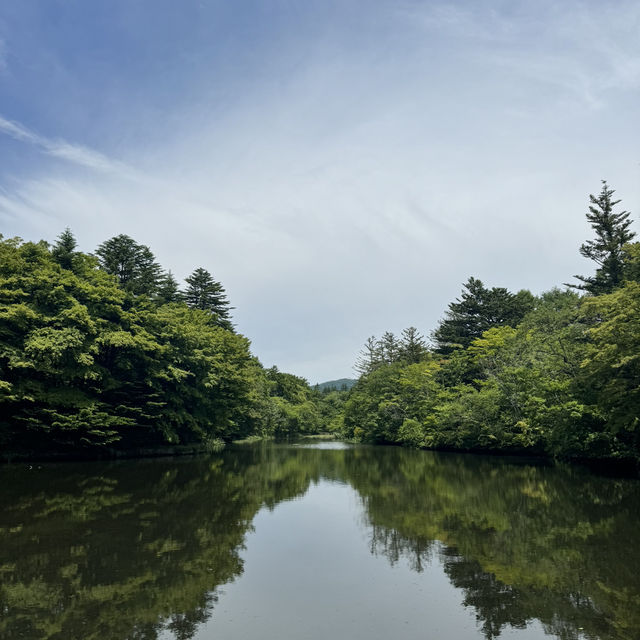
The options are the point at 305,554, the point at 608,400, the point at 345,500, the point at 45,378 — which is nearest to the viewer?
the point at 305,554

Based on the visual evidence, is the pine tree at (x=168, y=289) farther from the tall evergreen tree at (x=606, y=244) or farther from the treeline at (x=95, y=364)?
the tall evergreen tree at (x=606, y=244)

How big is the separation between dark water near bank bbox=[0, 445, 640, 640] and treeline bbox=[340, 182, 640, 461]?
18.5 ft

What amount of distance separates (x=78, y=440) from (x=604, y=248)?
129 ft

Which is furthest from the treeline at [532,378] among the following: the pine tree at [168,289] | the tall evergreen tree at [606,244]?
the pine tree at [168,289]

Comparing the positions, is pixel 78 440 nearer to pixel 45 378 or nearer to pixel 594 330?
pixel 45 378

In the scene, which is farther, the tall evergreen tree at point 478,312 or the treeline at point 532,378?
the tall evergreen tree at point 478,312

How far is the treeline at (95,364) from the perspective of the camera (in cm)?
2357

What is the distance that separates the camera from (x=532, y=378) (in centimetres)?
2806

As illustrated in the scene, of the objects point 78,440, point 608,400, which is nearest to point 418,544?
point 608,400

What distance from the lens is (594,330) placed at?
60.6 feet

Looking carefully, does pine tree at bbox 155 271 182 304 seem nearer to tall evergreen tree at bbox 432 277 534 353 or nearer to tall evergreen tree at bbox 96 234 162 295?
tall evergreen tree at bbox 96 234 162 295

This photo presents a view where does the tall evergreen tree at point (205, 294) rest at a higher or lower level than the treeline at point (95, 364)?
higher

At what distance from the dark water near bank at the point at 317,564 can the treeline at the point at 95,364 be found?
952 centimetres

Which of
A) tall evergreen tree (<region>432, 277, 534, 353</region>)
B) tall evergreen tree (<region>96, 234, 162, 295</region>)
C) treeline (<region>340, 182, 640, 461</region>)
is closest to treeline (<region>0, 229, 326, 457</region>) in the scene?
tall evergreen tree (<region>96, 234, 162, 295</region>)
